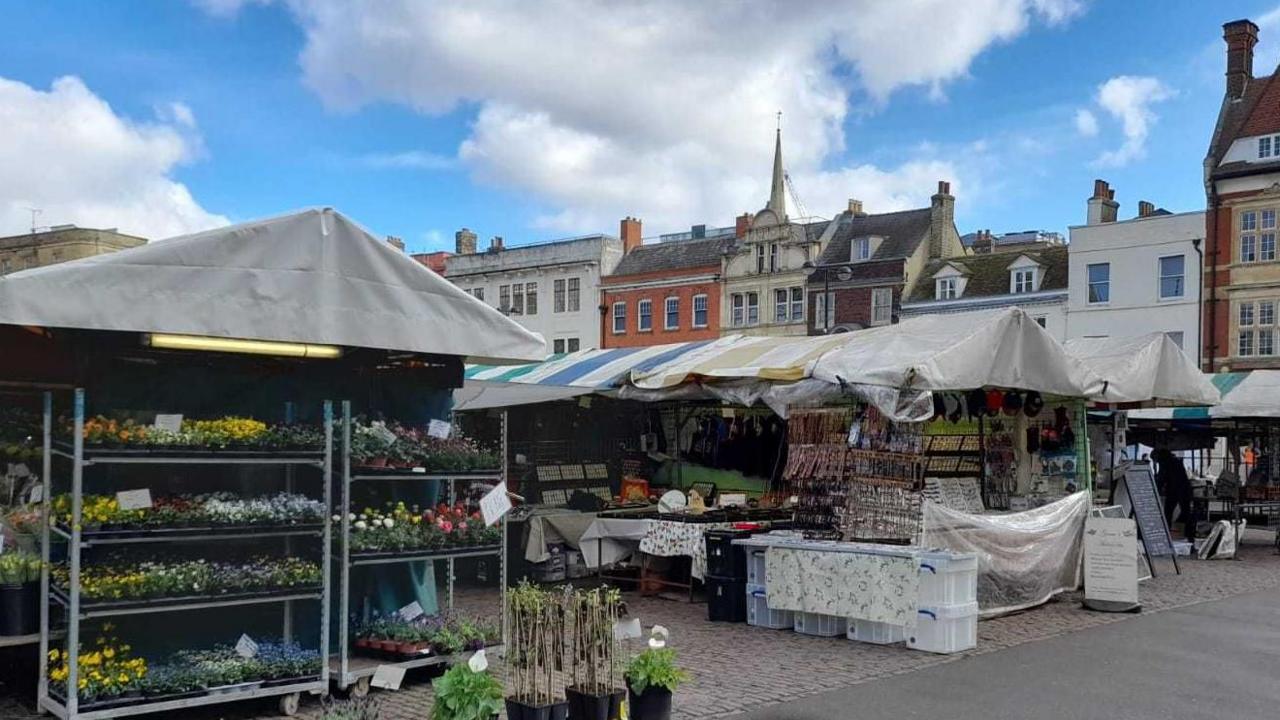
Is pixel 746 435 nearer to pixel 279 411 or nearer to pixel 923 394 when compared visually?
pixel 923 394

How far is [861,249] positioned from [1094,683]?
133 ft

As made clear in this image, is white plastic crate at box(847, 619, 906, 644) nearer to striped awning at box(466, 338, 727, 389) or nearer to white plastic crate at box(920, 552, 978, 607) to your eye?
white plastic crate at box(920, 552, 978, 607)

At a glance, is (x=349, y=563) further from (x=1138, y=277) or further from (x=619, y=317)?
(x=619, y=317)

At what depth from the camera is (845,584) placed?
380 inches

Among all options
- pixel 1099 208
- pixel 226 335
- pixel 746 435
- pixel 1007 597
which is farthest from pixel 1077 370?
pixel 1099 208

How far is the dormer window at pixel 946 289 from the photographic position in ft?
142

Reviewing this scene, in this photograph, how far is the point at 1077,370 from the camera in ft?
41.1

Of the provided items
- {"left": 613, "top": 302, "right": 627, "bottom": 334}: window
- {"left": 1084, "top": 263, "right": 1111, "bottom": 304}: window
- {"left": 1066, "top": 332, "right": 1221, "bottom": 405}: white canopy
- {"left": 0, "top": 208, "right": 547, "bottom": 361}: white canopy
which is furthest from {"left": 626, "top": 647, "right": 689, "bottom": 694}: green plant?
{"left": 613, "top": 302, "right": 627, "bottom": 334}: window

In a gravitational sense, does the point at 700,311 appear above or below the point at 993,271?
below

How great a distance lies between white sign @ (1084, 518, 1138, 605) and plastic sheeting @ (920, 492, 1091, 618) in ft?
1.24

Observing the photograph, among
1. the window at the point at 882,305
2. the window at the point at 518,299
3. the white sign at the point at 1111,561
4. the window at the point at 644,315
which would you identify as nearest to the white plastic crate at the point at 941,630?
the white sign at the point at 1111,561

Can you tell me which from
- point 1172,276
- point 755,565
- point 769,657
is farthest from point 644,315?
point 769,657

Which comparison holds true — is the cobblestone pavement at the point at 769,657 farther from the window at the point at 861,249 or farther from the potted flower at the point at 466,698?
the window at the point at 861,249

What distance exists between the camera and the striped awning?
49.6ft
